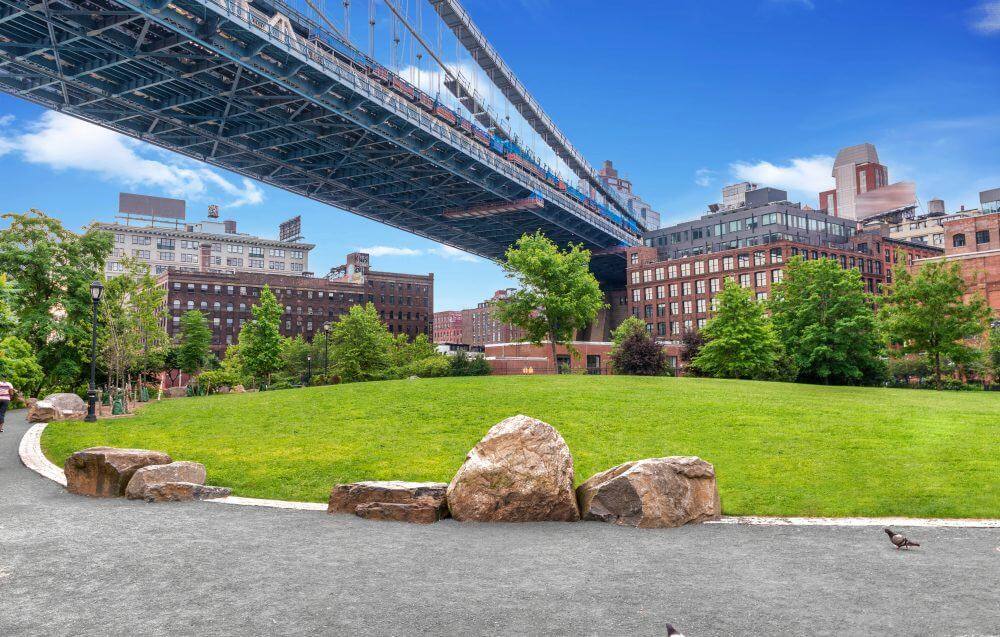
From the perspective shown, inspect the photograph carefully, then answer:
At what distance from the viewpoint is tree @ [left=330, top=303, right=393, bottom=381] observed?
5925 centimetres

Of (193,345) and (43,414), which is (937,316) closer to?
(43,414)

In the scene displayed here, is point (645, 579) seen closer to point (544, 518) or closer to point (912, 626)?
point (912, 626)

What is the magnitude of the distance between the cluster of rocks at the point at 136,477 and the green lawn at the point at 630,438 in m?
1.01

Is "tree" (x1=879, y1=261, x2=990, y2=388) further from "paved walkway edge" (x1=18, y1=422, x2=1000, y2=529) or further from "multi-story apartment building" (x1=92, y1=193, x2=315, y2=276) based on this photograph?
"multi-story apartment building" (x1=92, y1=193, x2=315, y2=276)

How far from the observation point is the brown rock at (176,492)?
1354 cm

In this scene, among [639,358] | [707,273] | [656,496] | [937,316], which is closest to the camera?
[656,496]

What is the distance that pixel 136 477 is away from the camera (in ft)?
45.3

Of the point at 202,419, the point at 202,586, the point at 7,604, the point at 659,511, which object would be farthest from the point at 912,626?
the point at 202,419

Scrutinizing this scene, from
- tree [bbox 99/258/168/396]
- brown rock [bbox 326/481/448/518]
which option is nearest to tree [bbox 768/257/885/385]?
brown rock [bbox 326/481/448/518]

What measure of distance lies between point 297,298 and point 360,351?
9052 centimetres

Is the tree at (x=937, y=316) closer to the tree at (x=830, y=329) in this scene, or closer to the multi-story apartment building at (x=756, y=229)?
the tree at (x=830, y=329)

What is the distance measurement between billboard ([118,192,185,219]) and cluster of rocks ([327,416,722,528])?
185m

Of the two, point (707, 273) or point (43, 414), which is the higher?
point (707, 273)

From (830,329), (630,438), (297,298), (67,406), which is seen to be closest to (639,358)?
(830,329)
